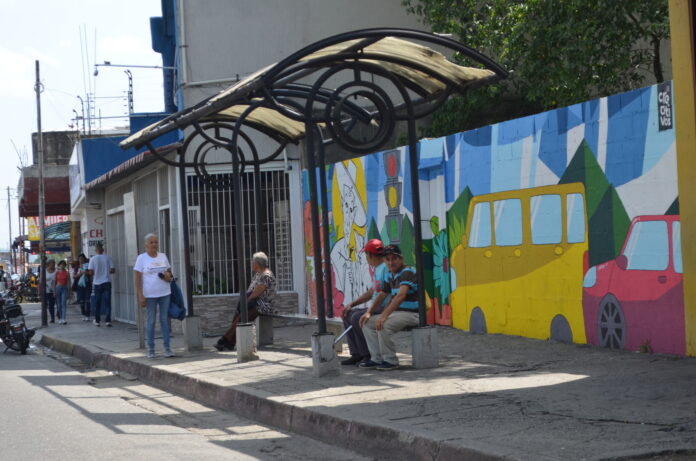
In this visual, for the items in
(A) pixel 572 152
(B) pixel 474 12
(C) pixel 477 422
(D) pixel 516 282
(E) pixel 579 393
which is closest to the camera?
(C) pixel 477 422

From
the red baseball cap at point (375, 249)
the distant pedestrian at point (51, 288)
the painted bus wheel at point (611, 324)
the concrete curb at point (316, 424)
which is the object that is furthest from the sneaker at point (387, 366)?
the distant pedestrian at point (51, 288)

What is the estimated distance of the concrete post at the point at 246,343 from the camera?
40.5 feet

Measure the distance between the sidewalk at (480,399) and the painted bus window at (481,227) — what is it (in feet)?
4.21

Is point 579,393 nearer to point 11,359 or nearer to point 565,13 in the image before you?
point 565,13

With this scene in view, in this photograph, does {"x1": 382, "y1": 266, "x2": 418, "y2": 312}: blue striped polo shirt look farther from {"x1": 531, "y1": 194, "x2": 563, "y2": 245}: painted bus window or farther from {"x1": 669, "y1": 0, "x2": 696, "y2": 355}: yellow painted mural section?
{"x1": 669, "y1": 0, "x2": 696, "y2": 355}: yellow painted mural section

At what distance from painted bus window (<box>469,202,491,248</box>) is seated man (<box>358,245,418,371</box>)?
2578mm

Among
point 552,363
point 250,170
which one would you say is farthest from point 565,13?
point 552,363

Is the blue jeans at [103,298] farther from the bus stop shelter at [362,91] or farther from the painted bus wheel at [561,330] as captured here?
the painted bus wheel at [561,330]

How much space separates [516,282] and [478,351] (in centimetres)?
121

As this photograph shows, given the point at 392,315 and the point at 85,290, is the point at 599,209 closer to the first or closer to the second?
the point at 392,315

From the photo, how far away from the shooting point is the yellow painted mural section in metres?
9.12

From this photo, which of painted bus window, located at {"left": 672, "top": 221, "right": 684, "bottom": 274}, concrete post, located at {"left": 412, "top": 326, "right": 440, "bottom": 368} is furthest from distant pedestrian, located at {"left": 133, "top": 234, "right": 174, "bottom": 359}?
painted bus window, located at {"left": 672, "top": 221, "right": 684, "bottom": 274}

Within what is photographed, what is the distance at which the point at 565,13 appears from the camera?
56.7 ft

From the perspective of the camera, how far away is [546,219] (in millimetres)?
11602
